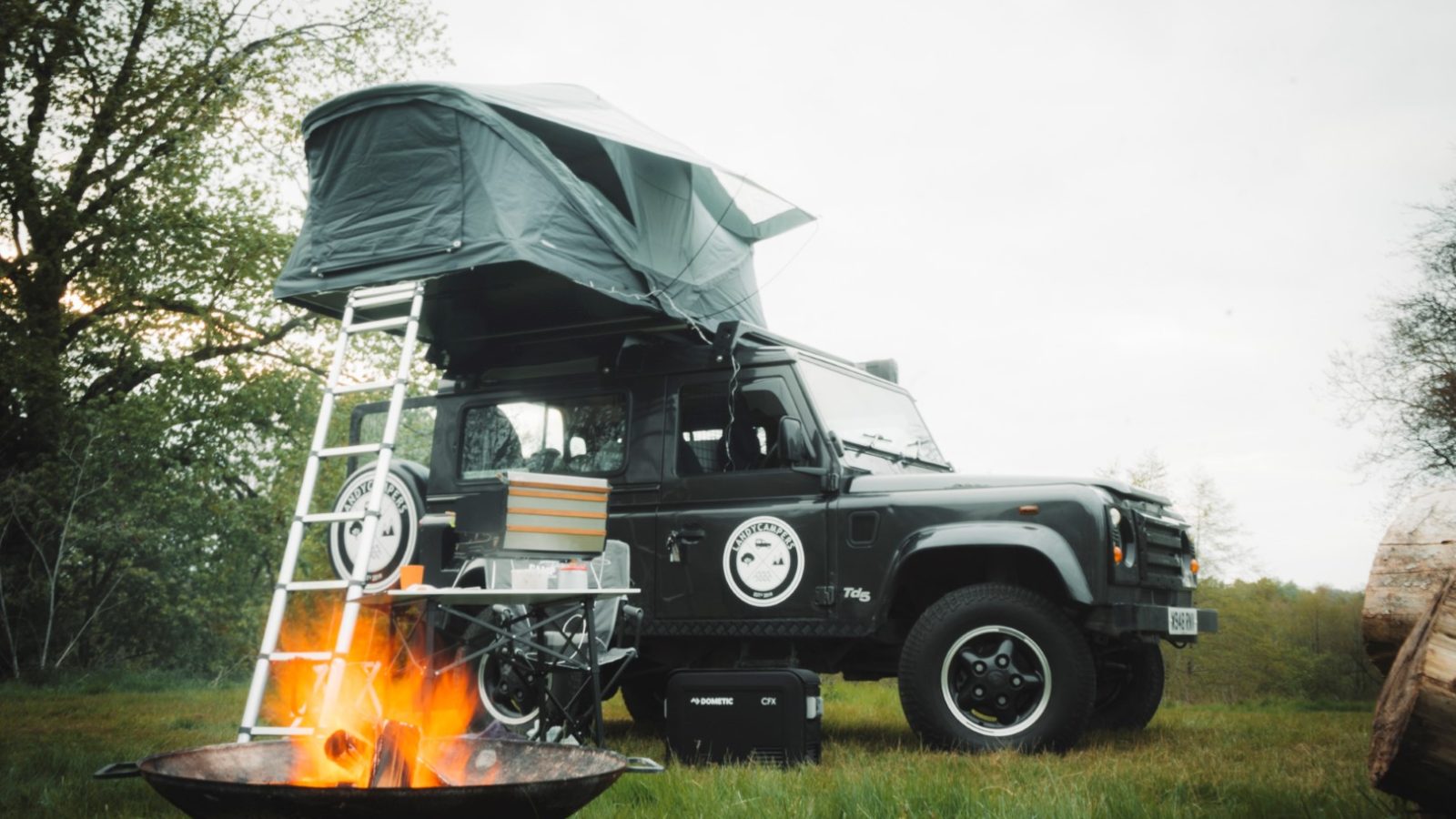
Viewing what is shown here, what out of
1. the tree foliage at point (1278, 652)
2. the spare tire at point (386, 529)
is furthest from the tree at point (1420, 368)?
the spare tire at point (386, 529)

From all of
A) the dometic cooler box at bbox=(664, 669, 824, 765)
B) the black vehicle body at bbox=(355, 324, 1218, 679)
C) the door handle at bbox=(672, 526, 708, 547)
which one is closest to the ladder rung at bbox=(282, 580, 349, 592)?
the black vehicle body at bbox=(355, 324, 1218, 679)

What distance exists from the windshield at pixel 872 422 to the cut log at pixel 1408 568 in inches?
113

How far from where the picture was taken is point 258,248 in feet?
45.6

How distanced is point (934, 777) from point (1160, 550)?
244 centimetres

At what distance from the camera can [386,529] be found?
6586 millimetres

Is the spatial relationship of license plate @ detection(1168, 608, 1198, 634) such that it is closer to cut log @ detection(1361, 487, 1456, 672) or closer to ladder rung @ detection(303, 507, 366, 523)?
cut log @ detection(1361, 487, 1456, 672)

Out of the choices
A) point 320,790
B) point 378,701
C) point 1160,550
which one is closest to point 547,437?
point 378,701

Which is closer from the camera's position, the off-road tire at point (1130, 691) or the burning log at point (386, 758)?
the burning log at point (386, 758)

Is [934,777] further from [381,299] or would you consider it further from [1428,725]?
[381,299]

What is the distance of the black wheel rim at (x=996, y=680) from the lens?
5152 mm

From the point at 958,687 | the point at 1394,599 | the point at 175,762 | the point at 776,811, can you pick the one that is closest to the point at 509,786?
the point at 175,762

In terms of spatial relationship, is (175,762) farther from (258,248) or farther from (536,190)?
(258,248)

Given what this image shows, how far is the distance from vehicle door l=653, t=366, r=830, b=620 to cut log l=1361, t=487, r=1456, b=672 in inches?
106

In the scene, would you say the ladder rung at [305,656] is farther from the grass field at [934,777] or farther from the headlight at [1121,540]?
the headlight at [1121,540]
